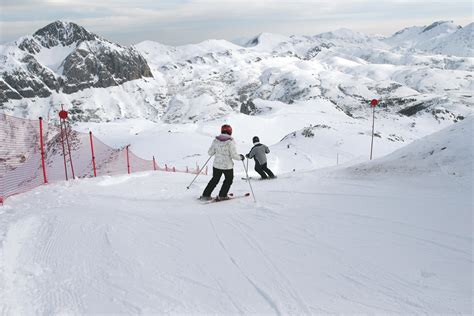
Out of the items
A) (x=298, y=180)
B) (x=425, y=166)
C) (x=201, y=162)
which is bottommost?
(x=201, y=162)

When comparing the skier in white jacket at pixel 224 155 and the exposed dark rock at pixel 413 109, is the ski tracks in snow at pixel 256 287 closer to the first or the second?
the skier in white jacket at pixel 224 155

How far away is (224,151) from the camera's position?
941cm

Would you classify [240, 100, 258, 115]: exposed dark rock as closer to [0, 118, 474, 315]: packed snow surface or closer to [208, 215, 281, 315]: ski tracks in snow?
[0, 118, 474, 315]: packed snow surface

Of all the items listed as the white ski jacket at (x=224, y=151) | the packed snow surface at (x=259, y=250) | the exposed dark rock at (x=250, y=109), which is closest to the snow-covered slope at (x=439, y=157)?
the packed snow surface at (x=259, y=250)

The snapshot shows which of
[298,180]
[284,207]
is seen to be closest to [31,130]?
[298,180]

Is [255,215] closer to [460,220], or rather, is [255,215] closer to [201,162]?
[460,220]

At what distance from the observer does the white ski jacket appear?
9.33m

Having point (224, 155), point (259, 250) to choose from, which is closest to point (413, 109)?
point (224, 155)

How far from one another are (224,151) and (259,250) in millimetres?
3859

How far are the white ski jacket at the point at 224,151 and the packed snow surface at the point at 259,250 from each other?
98 cm

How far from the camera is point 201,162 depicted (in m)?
35.0

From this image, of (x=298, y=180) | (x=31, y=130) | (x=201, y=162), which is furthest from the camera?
(x=201, y=162)

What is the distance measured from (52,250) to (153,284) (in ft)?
7.38

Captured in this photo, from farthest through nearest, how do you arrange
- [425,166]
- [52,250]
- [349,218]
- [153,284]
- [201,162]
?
[201,162] < [425,166] < [349,218] < [52,250] < [153,284]
